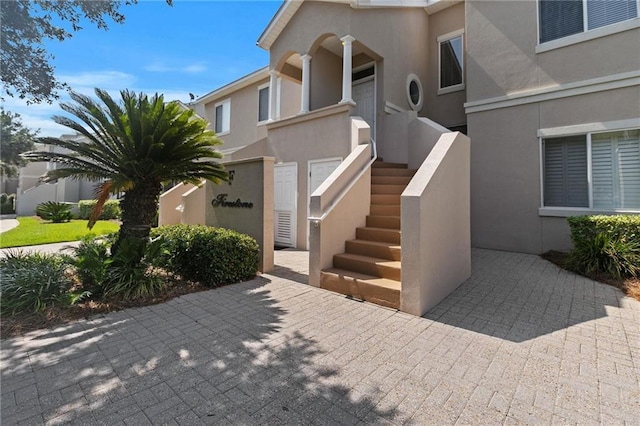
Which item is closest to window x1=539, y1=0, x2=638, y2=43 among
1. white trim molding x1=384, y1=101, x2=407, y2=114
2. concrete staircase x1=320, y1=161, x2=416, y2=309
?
white trim molding x1=384, y1=101, x2=407, y2=114

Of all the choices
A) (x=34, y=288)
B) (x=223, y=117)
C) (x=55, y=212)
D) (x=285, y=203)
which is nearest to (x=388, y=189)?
(x=285, y=203)

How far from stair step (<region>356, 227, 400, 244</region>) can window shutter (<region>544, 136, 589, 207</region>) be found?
16.9 feet

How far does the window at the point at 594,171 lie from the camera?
23.4ft

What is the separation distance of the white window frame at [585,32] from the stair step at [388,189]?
18.5ft

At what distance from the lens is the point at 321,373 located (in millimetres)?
3018

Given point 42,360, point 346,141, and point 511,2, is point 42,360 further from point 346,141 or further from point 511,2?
point 511,2

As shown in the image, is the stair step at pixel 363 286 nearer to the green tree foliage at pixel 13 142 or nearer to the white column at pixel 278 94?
the white column at pixel 278 94

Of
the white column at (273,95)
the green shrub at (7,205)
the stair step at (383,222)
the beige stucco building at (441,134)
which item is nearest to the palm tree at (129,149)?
the beige stucco building at (441,134)

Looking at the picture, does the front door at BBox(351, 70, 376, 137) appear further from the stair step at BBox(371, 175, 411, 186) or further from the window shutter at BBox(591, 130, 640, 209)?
the window shutter at BBox(591, 130, 640, 209)

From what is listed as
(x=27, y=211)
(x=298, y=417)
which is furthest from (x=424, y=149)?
(x=27, y=211)

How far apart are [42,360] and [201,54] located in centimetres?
790

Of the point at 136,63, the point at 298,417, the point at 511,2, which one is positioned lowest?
the point at 298,417

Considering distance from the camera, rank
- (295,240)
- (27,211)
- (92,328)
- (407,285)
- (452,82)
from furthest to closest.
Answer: (27,211) → (452,82) → (295,240) → (407,285) → (92,328)

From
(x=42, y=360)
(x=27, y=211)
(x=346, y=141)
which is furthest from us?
(x=27, y=211)
